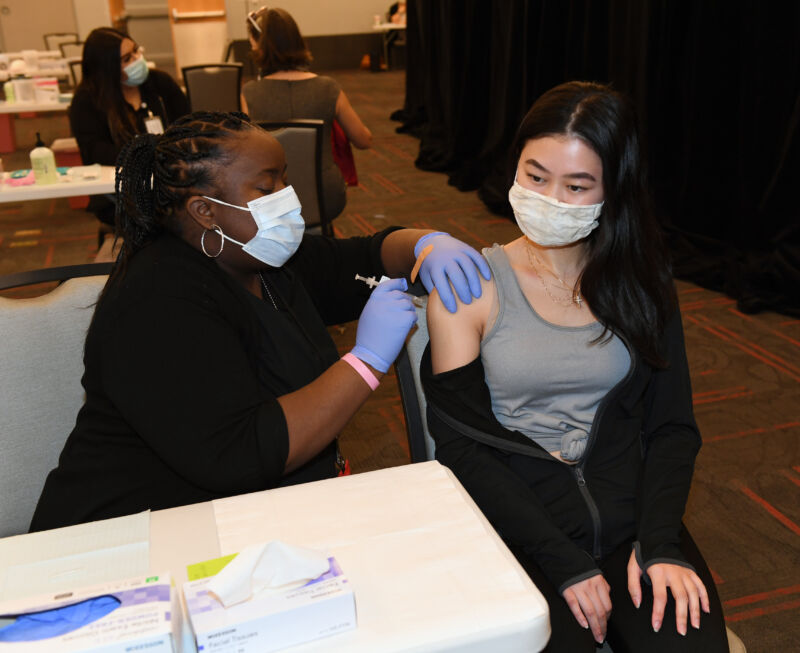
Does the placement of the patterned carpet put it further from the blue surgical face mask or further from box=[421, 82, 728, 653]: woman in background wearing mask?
the blue surgical face mask

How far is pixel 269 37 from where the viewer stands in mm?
3539

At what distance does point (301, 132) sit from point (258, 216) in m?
1.68

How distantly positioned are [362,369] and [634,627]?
21.5 inches

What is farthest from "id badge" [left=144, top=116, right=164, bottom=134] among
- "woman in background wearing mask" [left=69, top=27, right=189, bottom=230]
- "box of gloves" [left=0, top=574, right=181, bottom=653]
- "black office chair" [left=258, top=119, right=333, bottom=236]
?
"box of gloves" [left=0, top=574, right=181, bottom=653]

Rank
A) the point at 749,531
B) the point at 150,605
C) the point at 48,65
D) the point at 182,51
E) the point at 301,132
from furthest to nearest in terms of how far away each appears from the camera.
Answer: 1. the point at 182,51
2. the point at 48,65
3. the point at 301,132
4. the point at 749,531
5. the point at 150,605

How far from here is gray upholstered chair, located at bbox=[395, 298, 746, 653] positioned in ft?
4.66

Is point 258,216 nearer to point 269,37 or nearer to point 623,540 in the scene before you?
point 623,540

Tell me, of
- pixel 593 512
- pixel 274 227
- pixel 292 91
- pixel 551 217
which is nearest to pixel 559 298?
pixel 551 217

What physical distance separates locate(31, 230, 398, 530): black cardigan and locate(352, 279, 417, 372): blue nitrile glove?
0.15m

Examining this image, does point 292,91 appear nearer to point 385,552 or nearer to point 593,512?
A: point 593,512

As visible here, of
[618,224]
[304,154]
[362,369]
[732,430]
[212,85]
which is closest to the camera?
[362,369]

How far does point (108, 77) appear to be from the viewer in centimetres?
357

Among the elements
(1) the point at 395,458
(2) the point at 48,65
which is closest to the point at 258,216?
(1) the point at 395,458

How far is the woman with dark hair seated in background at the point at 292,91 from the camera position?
3.47 m
